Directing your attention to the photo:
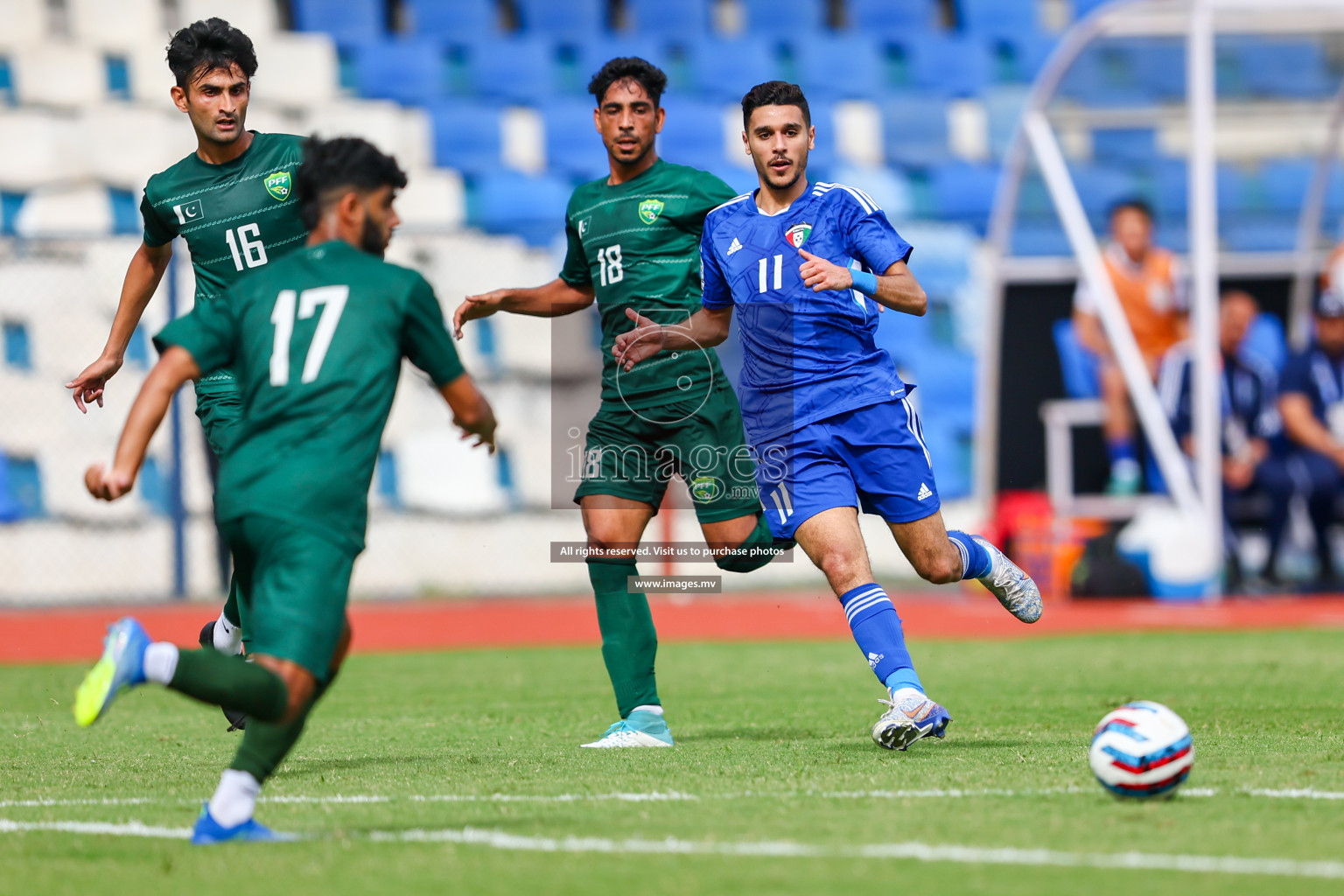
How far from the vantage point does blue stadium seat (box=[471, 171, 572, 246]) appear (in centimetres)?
1808

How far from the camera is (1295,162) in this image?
16.1 meters

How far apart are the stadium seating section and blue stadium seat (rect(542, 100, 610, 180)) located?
0.12 ft

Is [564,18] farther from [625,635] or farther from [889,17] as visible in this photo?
[625,635]

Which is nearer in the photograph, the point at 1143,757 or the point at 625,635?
the point at 1143,757

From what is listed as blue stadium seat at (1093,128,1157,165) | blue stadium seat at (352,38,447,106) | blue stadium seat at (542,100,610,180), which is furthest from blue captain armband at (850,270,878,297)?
blue stadium seat at (352,38,447,106)

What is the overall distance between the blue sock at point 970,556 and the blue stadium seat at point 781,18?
15.8m

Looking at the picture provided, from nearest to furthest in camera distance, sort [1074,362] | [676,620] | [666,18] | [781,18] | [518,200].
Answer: [676,620]
[1074,362]
[518,200]
[666,18]
[781,18]

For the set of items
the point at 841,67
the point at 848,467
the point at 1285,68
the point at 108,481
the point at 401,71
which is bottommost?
the point at 848,467

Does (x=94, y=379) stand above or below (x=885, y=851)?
above

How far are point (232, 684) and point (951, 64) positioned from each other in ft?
61.2

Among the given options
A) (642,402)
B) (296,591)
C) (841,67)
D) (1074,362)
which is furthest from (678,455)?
(841,67)

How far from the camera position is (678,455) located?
6688 millimetres

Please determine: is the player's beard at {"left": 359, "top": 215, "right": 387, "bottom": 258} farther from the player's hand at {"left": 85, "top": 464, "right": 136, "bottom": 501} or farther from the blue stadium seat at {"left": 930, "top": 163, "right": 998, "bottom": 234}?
the blue stadium seat at {"left": 930, "top": 163, "right": 998, "bottom": 234}

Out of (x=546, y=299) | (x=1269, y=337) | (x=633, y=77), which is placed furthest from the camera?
(x=1269, y=337)
